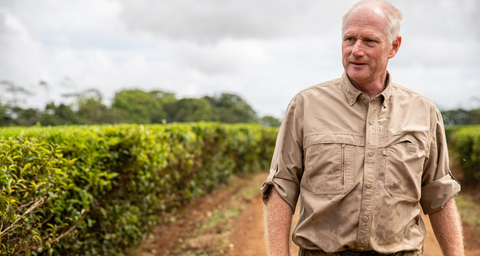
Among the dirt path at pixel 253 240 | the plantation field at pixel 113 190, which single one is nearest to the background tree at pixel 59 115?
the plantation field at pixel 113 190

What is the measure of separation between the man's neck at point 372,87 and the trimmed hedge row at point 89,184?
2.48m

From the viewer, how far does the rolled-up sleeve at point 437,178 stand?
6.92ft

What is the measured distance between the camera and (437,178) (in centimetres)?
213

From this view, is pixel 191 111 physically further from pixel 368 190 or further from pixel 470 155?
pixel 368 190

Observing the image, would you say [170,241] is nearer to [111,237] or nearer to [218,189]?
[111,237]

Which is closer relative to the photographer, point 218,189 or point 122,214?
point 122,214

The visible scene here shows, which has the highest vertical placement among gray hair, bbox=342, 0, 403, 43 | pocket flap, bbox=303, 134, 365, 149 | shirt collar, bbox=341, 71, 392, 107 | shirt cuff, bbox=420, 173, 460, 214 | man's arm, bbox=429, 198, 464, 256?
gray hair, bbox=342, 0, 403, 43

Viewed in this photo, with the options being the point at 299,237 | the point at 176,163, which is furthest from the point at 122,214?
the point at 299,237

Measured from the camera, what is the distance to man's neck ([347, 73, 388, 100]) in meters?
2.11

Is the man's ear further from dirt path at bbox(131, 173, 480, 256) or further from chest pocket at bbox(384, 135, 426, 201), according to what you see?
dirt path at bbox(131, 173, 480, 256)

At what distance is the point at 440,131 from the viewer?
7.06ft

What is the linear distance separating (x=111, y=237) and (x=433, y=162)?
156 inches

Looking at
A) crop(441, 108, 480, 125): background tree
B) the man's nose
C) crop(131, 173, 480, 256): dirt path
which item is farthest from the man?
crop(441, 108, 480, 125): background tree

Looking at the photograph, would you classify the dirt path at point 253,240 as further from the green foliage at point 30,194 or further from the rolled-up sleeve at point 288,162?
the rolled-up sleeve at point 288,162
